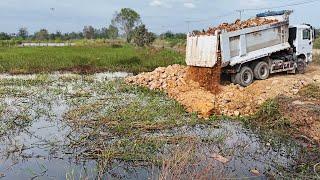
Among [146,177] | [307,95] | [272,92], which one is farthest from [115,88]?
[146,177]

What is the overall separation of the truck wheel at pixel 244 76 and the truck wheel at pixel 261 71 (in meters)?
0.20

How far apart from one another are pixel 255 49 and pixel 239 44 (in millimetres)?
951

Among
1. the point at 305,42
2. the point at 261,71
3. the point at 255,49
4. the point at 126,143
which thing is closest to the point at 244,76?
the point at 261,71

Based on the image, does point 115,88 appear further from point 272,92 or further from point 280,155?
point 280,155

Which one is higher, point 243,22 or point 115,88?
point 243,22

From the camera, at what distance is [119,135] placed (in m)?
9.23

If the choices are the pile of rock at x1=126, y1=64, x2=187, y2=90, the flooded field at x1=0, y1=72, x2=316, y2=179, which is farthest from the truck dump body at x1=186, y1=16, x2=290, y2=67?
the flooded field at x1=0, y1=72, x2=316, y2=179

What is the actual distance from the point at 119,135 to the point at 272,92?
577cm

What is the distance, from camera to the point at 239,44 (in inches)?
557

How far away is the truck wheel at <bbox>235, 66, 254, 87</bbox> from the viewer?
578 inches

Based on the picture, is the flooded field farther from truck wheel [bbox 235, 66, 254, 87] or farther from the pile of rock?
truck wheel [bbox 235, 66, 254, 87]

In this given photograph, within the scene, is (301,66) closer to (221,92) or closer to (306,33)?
(306,33)

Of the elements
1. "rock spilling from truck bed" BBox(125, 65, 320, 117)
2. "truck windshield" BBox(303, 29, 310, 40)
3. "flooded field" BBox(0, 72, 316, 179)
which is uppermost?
"truck windshield" BBox(303, 29, 310, 40)

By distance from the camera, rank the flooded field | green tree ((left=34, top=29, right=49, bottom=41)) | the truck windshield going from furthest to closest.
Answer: green tree ((left=34, top=29, right=49, bottom=41)) < the truck windshield < the flooded field
